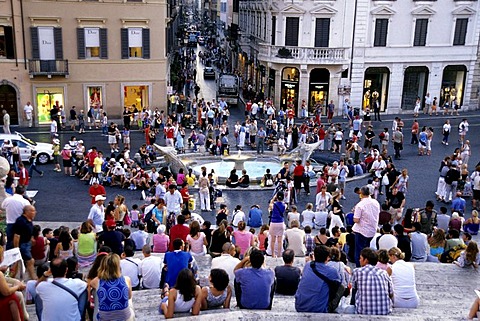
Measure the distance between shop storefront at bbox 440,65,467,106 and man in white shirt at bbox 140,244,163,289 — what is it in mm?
37845

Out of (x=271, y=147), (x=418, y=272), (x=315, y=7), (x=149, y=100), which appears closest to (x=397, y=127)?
(x=271, y=147)

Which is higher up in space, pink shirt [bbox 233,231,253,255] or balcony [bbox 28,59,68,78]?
balcony [bbox 28,59,68,78]

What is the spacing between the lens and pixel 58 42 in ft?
114

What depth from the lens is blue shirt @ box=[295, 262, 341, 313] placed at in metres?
8.20

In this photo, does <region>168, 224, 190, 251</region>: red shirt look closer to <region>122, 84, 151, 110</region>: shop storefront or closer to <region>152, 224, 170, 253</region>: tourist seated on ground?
<region>152, 224, 170, 253</region>: tourist seated on ground

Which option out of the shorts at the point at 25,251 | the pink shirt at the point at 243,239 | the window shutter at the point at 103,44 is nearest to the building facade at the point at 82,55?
the window shutter at the point at 103,44

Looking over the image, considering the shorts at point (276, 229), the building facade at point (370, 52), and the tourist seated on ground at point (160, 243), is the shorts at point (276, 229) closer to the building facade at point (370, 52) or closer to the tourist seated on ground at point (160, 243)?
the tourist seated on ground at point (160, 243)

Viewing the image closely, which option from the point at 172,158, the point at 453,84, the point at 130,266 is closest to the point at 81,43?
A: the point at 172,158

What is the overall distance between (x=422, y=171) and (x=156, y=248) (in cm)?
1700

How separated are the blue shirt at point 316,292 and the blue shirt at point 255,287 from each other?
1.59 ft

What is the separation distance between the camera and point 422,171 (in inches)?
1043

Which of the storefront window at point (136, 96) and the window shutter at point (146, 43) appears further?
the storefront window at point (136, 96)

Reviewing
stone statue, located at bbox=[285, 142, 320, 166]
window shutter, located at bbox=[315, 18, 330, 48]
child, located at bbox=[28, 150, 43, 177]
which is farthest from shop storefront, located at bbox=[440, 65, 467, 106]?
child, located at bbox=[28, 150, 43, 177]

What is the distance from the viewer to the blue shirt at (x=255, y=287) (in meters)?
8.41
